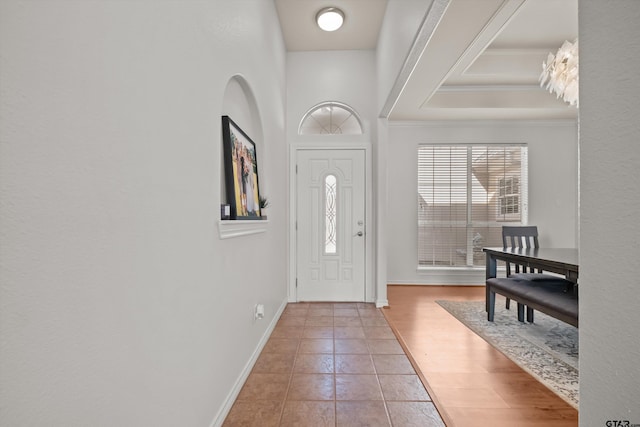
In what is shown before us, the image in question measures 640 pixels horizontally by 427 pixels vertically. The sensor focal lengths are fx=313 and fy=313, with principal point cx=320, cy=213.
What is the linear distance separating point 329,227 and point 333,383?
222cm

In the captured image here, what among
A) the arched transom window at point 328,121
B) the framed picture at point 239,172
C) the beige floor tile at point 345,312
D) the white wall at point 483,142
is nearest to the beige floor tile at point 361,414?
the framed picture at point 239,172

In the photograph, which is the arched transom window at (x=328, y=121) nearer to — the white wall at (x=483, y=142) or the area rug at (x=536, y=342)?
the white wall at (x=483, y=142)

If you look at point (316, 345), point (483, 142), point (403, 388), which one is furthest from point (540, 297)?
point (483, 142)

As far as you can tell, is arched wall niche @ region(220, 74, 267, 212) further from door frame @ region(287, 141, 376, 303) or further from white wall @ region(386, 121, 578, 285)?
white wall @ region(386, 121, 578, 285)

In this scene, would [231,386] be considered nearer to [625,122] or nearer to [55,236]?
[55,236]

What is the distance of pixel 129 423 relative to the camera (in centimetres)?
90

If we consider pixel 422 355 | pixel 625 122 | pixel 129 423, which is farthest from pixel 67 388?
pixel 422 355

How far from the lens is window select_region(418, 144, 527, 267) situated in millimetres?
4906

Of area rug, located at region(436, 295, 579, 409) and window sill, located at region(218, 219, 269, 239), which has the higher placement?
window sill, located at region(218, 219, 269, 239)

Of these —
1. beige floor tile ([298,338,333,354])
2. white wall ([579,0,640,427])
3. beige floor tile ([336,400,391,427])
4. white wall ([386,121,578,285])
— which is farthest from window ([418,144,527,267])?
white wall ([579,0,640,427])

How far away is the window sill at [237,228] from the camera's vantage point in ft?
5.50

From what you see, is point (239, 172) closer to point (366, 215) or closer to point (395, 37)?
point (395, 37)

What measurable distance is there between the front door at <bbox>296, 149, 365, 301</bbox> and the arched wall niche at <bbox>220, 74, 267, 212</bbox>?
122 centimetres

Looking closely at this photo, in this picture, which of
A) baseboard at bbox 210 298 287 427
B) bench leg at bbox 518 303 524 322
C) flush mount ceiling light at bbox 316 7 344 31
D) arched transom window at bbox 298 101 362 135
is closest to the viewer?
baseboard at bbox 210 298 287 427
